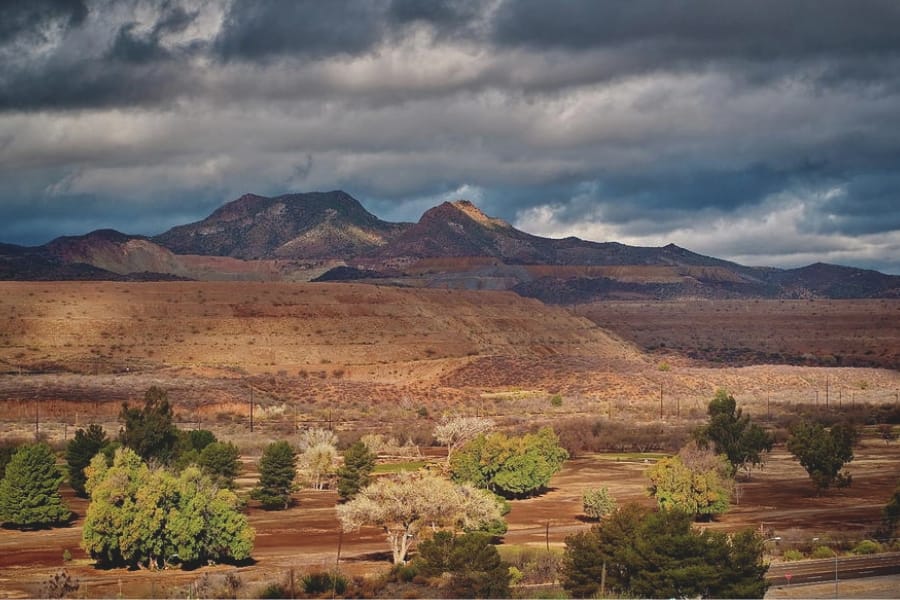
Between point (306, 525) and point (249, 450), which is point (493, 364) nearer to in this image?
point (249, 450)

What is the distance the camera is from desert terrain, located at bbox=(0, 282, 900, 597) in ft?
228

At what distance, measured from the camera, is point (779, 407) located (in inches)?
5276

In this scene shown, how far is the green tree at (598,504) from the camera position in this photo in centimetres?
6538

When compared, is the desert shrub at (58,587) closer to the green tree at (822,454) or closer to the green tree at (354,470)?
the green tree at (354,470)

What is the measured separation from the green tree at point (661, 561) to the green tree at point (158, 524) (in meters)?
15.4

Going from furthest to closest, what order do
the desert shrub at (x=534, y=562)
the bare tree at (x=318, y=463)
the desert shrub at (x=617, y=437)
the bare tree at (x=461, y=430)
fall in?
the desert shrub at (x=617, y=437), the bare tree at (x=461, y=430), the bare tree at (x=318, y=463), the desert shrub at (x=534, y=562)

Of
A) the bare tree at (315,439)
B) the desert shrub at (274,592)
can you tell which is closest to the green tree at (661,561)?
the desert shrub at (274,592)

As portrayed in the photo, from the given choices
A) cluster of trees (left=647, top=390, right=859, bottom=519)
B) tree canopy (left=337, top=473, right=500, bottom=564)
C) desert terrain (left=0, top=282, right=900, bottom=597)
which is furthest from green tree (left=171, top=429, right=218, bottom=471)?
cluster of trees (left=647, top=390, right=859, bottom=519)

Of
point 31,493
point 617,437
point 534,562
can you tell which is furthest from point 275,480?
point 617,437

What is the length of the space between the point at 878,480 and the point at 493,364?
7564cm

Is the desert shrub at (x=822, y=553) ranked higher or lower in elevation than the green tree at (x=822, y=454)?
lower

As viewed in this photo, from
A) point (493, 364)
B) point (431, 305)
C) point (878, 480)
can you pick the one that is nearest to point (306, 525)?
point (878, 480)

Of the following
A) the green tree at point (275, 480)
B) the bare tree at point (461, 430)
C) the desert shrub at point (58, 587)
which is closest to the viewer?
the desert shrub at point (58, 587)

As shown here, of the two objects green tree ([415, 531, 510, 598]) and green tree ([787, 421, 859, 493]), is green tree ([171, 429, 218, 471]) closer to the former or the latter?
green tree ([415, 531, 510, 598])
